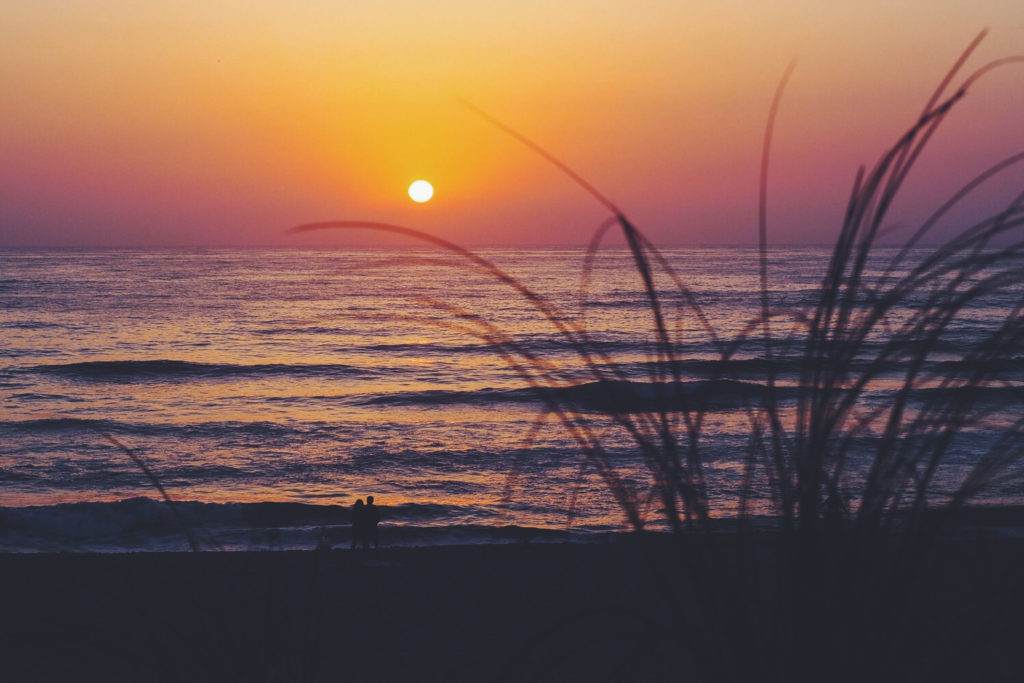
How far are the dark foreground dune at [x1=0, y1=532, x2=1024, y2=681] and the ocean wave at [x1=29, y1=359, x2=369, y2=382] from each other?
1654 cm

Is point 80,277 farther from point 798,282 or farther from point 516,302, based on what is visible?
point 798,282

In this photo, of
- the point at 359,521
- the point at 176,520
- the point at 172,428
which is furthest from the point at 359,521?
the point at 172,428

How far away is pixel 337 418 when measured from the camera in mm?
20578

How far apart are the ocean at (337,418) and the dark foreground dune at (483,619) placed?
0.29m

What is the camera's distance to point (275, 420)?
2005 centimetres

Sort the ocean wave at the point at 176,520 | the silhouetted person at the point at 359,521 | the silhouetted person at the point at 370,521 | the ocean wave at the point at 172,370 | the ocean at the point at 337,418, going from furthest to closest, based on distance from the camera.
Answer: the ocean wave at the point at 172,370 < the ocean wave at the point at 176,520 < the ocean at the point at 337,418 < the silhouetted person at the point at 370,521 < the silhouetted person at the point at 359,521

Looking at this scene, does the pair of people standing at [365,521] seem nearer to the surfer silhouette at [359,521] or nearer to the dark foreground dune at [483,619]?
the surfer silhouette at [359,521]

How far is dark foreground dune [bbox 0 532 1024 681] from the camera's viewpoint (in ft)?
4.54

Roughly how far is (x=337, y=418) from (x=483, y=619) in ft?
41.9

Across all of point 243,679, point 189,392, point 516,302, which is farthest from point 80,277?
point 243,679

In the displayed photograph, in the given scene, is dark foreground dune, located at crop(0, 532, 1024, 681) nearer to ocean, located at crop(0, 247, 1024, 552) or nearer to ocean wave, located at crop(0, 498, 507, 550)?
ocean, located at crop(0, 247, 1024, 552)

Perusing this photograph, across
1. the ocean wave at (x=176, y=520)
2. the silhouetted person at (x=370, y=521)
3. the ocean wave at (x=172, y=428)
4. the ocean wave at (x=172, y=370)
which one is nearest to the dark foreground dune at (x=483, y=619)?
the silhouetted person at (x=370, y=521)

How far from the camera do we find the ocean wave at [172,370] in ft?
86.0

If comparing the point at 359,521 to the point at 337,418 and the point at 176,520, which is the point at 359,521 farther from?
the point at 337,418
